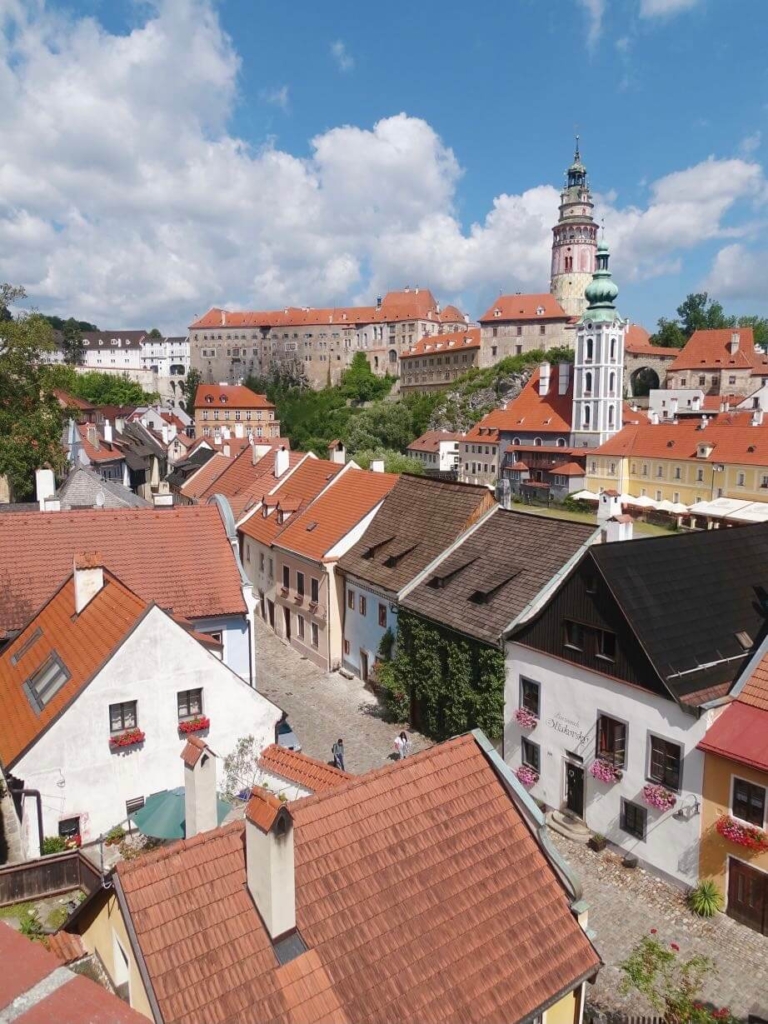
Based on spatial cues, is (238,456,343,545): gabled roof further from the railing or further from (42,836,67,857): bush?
the railing

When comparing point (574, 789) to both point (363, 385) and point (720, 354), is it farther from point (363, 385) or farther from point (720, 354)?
point (363, 385)

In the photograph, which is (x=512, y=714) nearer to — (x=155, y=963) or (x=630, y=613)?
(x=630, y=613)

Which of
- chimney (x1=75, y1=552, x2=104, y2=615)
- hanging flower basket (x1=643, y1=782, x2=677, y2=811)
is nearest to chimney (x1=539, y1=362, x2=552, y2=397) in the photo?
hanging flower basket (x1=643, y1=782, x2=677, y2=811)

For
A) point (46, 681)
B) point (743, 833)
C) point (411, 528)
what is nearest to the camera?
point (743, 833)

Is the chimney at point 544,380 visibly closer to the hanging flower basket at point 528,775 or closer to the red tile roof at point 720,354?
the red tile roof at point 720,354

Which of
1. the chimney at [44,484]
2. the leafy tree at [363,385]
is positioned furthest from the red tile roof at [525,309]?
the chimney at [44,484]

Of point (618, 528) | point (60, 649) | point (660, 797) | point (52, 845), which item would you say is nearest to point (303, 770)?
Answer: point (52, 845)
